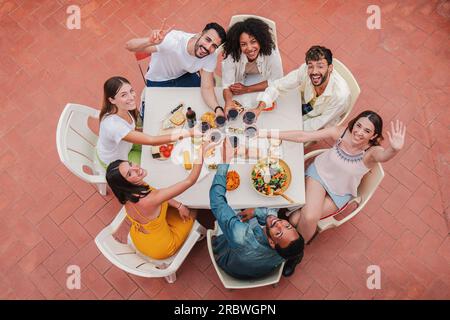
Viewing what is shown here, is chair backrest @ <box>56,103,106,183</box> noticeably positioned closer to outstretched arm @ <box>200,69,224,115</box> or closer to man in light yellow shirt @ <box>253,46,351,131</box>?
outstretched arm @ <box>200,69,224,115</box>

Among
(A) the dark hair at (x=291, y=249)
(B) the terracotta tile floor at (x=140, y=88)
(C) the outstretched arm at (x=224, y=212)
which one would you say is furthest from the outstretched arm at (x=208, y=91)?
(B) the terracotta tile floor at (x=140, y=88)

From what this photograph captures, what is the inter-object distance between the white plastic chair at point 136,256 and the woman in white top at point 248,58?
1.04 m

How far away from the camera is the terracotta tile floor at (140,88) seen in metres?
3.41

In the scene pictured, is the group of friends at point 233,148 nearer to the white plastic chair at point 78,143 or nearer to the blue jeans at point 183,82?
the blue jeans at point 183,82

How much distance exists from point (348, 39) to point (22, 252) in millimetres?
3734

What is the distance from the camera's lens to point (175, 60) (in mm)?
3207

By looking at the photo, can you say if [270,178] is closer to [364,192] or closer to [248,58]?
[364,192]

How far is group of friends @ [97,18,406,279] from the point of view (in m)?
2.50

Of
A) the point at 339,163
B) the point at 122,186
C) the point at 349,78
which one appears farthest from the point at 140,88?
the point at 339,163

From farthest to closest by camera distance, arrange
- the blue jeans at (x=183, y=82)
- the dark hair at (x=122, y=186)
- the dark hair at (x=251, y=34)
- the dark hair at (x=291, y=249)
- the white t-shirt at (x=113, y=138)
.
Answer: the blue jeans at (x=183, y=82) < the dark hair at (x=251, y=34) < the white t-shirt at (x=113, y=138) < the dark hair at (x=122, y=186) < the dark hair at (x=291, y=249)

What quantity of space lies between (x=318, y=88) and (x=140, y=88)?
1890 mm

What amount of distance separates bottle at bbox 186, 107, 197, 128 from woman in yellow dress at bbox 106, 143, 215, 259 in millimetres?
209

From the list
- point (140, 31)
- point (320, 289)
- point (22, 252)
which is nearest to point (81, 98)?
point (140, 31)

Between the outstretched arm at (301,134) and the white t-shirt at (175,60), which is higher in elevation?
the white t-shirt at (175,60)
